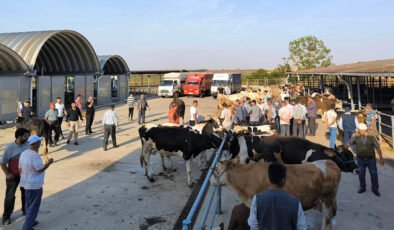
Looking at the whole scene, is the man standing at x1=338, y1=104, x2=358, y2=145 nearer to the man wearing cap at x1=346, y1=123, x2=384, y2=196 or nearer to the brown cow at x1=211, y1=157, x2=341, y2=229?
the man wearing cap at x1=346, y1=123, x2=384, y2=196

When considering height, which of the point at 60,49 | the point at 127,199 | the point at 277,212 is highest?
the point at 60,49

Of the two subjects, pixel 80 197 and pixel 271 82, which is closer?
pixel 80 197

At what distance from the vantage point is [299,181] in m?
4.85

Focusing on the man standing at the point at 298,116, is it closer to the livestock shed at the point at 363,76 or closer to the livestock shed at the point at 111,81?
the livestock shed at the point at 363,76

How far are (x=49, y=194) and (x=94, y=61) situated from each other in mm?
22498

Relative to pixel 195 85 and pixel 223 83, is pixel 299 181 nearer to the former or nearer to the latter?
pixel 223 83

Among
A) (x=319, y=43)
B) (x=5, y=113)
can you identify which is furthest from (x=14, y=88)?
(x=319, y=43)

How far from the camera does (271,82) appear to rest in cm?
5441

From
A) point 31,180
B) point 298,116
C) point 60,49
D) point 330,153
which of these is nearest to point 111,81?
point 60,49

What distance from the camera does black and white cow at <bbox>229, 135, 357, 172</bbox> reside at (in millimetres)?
6754

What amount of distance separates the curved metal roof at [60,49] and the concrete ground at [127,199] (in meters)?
16.0

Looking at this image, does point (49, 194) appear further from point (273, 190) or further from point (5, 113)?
point (5, 113)

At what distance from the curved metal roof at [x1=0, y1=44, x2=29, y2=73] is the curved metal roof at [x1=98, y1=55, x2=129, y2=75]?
11193 millimetres

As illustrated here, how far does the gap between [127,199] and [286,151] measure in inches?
145
